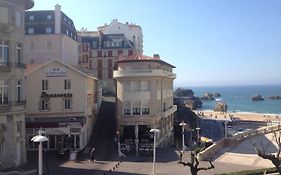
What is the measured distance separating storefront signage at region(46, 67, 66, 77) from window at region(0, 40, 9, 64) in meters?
10.8

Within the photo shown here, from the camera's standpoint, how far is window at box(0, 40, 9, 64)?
118 feet

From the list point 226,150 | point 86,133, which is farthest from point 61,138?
point 226,150

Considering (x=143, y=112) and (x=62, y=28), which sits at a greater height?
(x=62, y=28)

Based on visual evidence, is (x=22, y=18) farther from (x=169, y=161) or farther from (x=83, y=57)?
(x=83, y=57)

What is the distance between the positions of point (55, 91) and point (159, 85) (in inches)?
527

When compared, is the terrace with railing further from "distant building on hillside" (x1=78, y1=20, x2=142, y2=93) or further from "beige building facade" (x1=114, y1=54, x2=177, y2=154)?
"distant building on hillside" (x1=78, y1=20, x2=142, y2=93)

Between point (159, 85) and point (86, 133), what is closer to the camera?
point (86, 133)

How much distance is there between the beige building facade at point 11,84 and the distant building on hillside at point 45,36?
93.3 feet

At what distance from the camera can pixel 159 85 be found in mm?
53125

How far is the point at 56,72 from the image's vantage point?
47.6 meters

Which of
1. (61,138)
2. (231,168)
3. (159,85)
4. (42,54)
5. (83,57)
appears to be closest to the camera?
(231,168)

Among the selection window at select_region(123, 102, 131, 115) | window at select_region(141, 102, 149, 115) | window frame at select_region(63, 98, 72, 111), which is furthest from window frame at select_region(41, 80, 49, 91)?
window at select_region(141, 102, 149, 115)

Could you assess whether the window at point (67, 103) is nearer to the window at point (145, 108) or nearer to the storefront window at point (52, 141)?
the storefront window at point (52, 141)

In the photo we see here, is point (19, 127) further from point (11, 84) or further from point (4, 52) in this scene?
point (4, 52)
